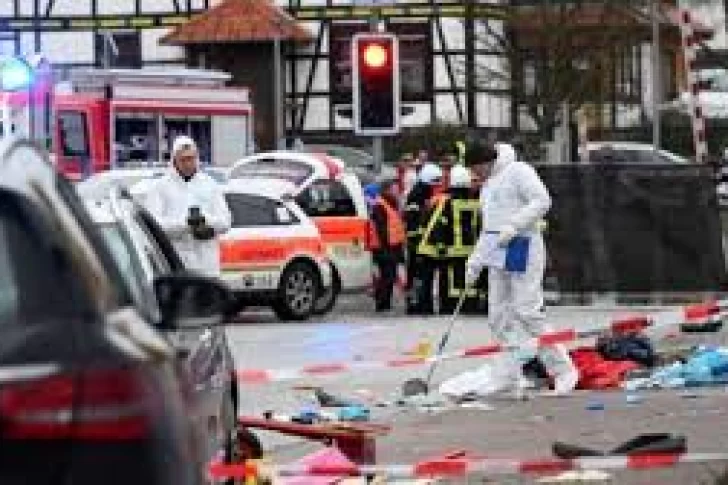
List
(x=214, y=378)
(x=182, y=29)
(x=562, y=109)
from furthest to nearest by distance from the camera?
(x=182, y=29) → (x=562, y=109) → (x=214, y=378)

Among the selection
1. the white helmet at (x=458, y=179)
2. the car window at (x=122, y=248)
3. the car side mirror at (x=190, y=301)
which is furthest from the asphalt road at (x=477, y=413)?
the car side mirror at (x=190, y=301)

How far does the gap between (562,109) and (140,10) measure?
1288cm

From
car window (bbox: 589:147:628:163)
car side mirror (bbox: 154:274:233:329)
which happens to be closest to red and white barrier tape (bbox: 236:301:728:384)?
car side mirror (bbox: 154:274:233:329)

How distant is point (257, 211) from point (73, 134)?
12751 millimetres

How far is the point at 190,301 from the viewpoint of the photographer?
6004mm

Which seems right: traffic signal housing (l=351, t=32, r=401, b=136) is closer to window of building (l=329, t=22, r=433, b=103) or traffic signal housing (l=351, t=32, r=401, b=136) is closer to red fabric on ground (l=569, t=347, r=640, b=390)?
red fabric on ground (l=569, t=347, r=640, b=390)

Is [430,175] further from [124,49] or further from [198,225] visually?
[124,49]

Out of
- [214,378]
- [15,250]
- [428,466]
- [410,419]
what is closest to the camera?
[15,250]

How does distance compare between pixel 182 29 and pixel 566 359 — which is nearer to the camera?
pixel 566 359

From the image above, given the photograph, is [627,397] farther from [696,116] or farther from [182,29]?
[182,29]

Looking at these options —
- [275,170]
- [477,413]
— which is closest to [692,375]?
[477,413]

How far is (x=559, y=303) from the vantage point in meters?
22.1

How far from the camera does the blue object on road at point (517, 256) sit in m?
13.5

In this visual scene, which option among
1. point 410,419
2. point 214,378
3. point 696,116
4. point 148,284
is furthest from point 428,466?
point 696,116
